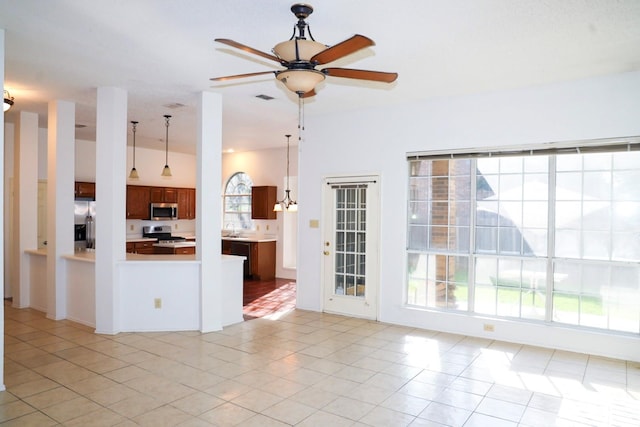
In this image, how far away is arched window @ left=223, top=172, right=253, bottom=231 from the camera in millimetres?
9925

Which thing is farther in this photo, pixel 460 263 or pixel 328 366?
pixel 460 263

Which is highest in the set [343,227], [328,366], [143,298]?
[343,227]

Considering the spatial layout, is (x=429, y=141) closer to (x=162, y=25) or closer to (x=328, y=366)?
(x=328, y=366)

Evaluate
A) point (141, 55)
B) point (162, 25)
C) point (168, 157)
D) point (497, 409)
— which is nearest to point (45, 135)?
point (168, 157)

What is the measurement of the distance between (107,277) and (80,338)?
715 mm

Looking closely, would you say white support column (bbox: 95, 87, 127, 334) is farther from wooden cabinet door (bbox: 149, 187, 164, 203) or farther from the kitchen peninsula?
wooden cabinet door (bbox: 149, 187, 164, 203)

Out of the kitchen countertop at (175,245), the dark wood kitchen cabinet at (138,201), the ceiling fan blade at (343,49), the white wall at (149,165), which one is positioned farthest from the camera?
the dark wood kitchen cabinet at (138,201)

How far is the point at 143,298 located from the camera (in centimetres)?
513

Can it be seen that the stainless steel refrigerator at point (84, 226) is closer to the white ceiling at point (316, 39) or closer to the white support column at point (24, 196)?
the white support column at point (24, 196)

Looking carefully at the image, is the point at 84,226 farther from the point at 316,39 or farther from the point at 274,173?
the point at 316,39

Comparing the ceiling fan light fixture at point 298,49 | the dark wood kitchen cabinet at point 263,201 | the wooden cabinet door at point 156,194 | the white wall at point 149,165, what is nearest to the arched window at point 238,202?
the dark wood kitchen cabinet at point 263,201

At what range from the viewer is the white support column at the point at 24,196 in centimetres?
618

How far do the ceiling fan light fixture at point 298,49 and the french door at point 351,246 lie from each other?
323 centimetres

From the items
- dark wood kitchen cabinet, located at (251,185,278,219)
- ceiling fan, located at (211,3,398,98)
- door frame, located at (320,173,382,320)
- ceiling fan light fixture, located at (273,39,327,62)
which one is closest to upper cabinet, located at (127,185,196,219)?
dark wood kitchen cabinet, located at (251,185,278,219)
